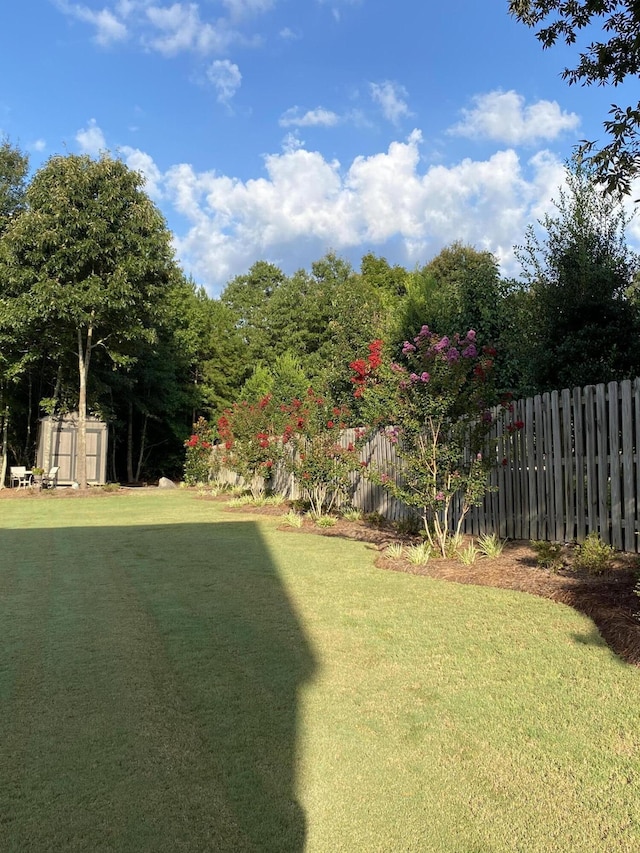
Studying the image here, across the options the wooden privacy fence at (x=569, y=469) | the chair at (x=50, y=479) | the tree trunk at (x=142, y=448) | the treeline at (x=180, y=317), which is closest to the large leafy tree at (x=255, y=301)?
the treeline at (x=180, y=317)

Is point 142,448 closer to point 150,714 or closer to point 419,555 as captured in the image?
point 419,555

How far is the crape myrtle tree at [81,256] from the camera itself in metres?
17.1

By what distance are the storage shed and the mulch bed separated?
16537 millimetres

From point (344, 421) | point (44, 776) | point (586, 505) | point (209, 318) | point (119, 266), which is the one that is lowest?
point (44, 776)

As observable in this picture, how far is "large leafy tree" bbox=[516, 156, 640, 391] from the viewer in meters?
8.70

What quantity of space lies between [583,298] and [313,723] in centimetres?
810

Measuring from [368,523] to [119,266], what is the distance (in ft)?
39.4

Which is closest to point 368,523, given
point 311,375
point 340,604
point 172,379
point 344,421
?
point 344,421

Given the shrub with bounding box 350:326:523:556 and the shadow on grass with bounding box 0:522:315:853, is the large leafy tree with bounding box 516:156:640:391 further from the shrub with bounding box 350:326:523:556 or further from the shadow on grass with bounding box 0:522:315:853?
the shadow on grass with bounding box 0:522:315:853

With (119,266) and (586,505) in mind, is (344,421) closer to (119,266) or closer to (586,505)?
(586,505)

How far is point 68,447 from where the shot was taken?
837 inches

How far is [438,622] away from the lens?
13.3ft

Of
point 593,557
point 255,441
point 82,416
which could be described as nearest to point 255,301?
point 82,416

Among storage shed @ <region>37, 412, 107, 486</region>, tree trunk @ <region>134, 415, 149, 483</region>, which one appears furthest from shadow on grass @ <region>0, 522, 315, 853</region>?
tree trunk @ <region>134, 415, 149, 483</region>
